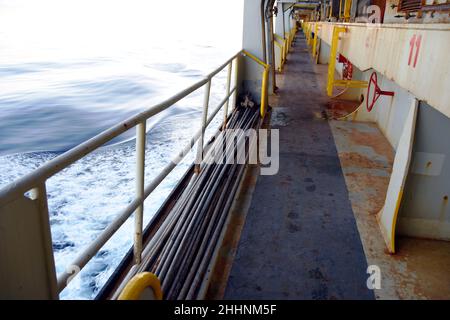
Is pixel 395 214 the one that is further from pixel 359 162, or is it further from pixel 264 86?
pixel 264 86

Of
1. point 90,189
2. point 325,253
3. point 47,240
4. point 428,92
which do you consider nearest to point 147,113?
point 47,240

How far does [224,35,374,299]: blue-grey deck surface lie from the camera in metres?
1.93

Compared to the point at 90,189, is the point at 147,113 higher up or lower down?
higher up

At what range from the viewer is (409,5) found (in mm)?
4770

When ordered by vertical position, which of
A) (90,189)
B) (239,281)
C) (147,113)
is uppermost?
(147,113)

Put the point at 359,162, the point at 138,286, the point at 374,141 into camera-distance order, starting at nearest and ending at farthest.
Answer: the point at 138,286
the point at 359,162
the point at 374,141

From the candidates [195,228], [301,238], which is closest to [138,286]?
[195,228]

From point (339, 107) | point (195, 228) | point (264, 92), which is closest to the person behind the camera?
point (195, 228)

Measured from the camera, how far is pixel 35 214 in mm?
935

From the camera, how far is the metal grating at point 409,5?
4.50 metres

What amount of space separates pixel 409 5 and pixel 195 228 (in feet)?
14.8
